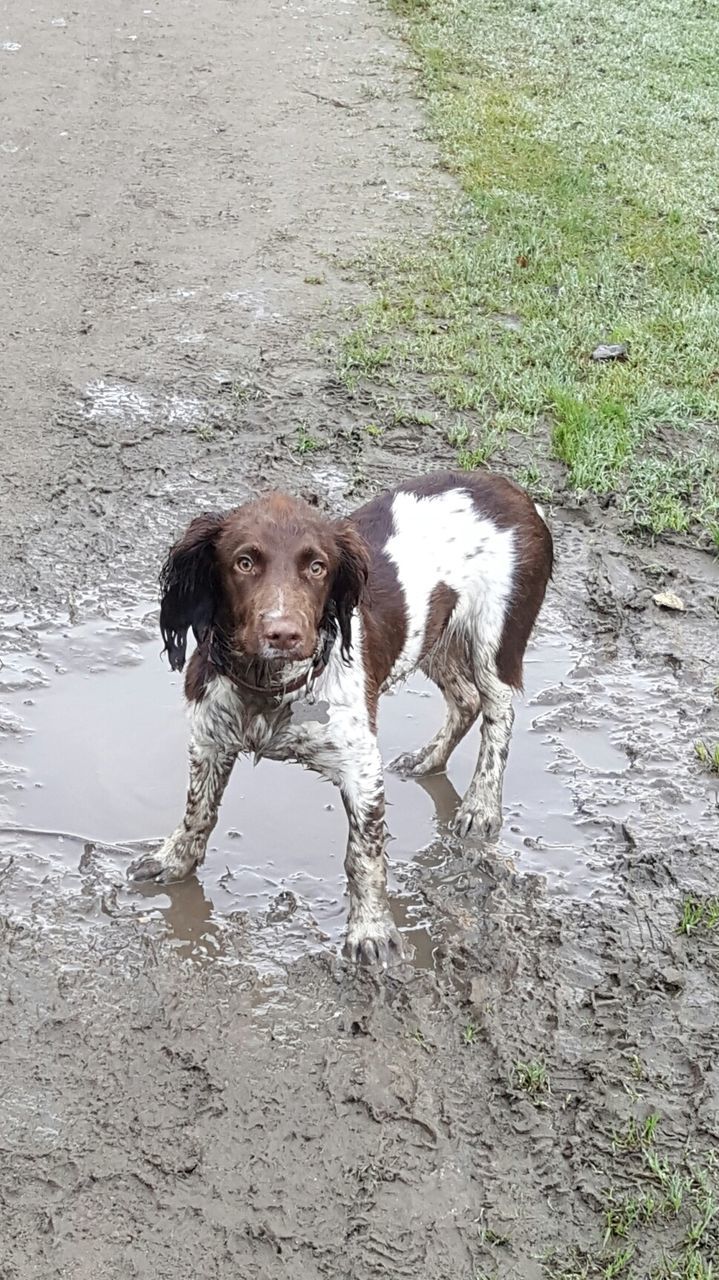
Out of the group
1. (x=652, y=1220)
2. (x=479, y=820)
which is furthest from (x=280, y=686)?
(x=652, y=1220)

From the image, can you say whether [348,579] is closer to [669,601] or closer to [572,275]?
[669,601]

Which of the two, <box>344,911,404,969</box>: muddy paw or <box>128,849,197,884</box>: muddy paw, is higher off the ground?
<box>344,911,404,969</box>: muddy paw

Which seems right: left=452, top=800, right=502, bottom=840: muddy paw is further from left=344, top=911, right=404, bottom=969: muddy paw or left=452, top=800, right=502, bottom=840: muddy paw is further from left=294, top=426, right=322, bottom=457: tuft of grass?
left=294, top=426, right=322, bottom=457: tuft of grass

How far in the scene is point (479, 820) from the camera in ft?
15.6

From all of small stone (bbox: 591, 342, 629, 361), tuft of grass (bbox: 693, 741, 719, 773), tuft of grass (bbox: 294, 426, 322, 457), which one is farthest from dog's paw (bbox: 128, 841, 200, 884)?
small stone (bbox: 591, 342, 629, 361)

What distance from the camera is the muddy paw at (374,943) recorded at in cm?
412

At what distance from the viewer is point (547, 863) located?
4.62 m

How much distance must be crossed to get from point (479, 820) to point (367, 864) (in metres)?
0.72

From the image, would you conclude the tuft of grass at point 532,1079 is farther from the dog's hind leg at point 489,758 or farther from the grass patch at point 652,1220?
the dog's hind leg at point 489,758

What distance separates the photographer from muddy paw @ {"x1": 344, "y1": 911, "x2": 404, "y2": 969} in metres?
4.12

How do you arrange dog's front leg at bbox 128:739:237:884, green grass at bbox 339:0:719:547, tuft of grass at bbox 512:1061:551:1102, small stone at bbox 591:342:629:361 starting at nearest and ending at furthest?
1. tuft of grass at bbox 512:1061:551:1102
2. dog's front leg at bbox 128:739:237:884
3. green grass at bbox 339:0:719:547
4. small stone at bbox 591:342:629:361

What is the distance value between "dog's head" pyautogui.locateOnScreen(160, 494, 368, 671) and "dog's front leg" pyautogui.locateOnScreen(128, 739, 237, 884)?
17.5 inches

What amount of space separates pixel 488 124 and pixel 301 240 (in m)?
3.37

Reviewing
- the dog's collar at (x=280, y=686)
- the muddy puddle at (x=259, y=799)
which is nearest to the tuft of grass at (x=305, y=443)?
the muddy puddle at (x=259, y=799)
